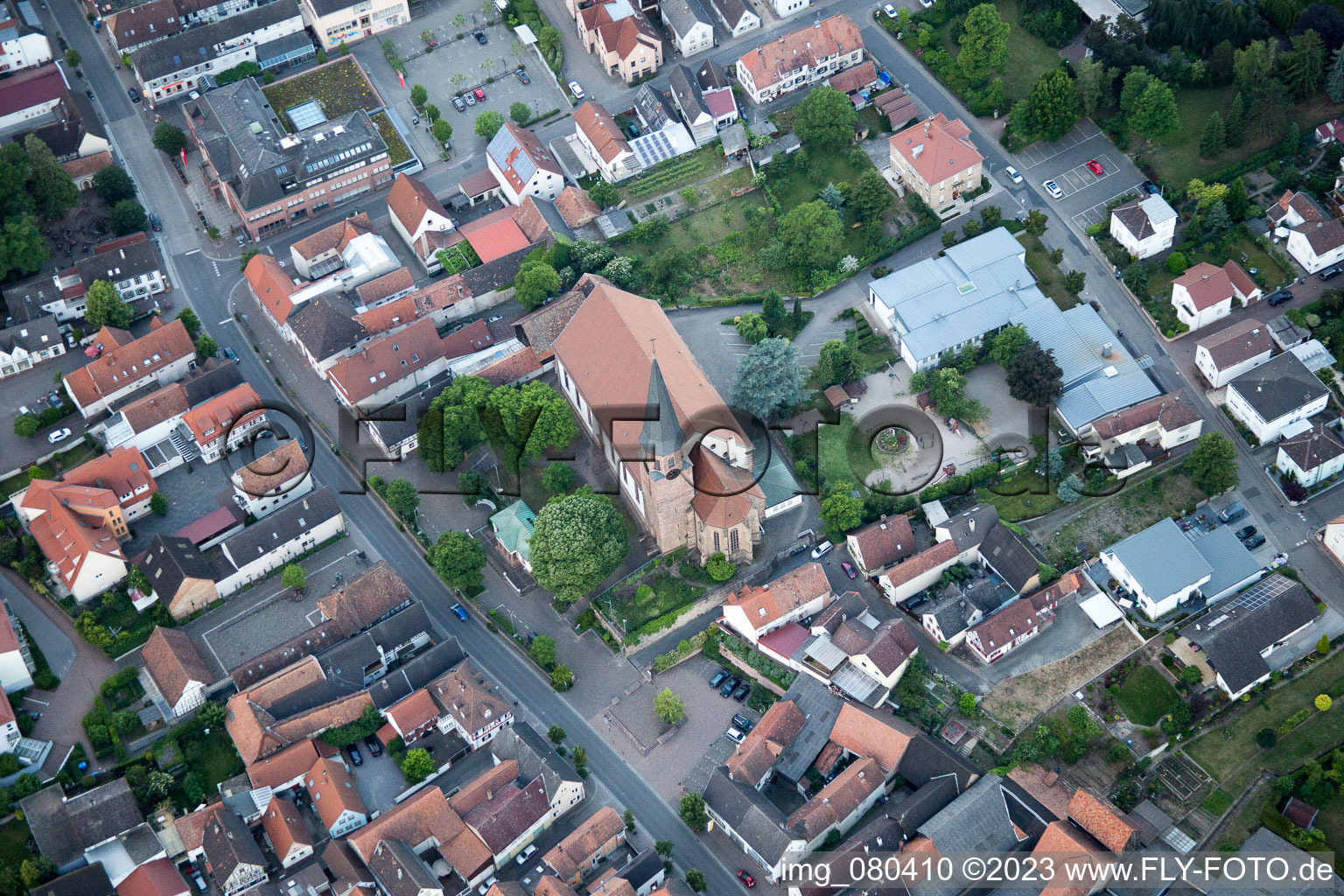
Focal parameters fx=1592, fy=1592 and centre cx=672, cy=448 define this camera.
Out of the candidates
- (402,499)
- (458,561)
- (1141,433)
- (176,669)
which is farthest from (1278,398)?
(176,669)

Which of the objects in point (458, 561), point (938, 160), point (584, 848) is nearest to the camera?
point (584, 848)

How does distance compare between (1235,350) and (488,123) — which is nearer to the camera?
(1235,350)

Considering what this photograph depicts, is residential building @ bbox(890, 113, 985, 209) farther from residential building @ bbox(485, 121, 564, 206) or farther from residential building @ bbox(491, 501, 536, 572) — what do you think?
residential building @ bbox(491, 501, 536, 572)

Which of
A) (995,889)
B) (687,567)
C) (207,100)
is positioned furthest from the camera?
(207,100)

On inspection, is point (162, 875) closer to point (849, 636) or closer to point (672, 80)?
point (849, 636)

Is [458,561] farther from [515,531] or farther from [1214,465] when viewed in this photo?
[1214,465]

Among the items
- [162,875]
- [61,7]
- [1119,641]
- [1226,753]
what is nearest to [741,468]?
[1119,641]

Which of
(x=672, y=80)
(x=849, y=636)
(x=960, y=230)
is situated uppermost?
(x=672, y=80)

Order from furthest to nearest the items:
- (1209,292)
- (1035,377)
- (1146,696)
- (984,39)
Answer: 1. (984,39)
2. (1209,292)
3. (1035,377)
4. (1146,696)
